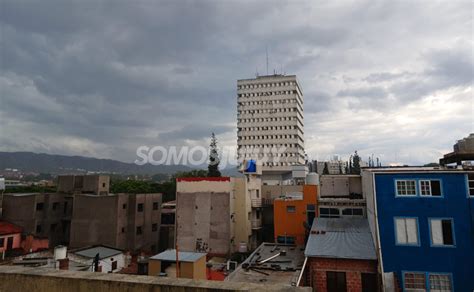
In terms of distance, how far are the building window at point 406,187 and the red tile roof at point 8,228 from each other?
159ft

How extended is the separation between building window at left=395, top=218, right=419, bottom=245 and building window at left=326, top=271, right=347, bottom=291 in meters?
5.08

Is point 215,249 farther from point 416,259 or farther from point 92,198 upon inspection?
point 416,259

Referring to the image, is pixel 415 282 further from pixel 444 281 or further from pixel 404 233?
pixel 404 233

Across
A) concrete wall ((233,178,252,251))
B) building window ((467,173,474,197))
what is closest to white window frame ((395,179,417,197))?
building window ((467,173,474,197))

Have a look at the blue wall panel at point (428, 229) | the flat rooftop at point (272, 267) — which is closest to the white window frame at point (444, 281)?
the blue wall panel at point (428, 229)

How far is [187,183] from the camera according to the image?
1762 inches

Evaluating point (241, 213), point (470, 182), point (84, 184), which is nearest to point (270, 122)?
point (241, 213)

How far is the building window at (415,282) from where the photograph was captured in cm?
2236

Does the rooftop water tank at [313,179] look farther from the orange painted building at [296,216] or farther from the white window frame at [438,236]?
the white window frame at [438,236]

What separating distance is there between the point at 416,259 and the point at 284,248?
13949mm

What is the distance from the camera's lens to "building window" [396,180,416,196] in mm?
23812

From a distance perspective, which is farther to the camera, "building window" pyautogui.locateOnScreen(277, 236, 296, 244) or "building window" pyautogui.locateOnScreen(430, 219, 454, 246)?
"building window" pyautogui.locateOnScreen(277, 236, 296, 244)

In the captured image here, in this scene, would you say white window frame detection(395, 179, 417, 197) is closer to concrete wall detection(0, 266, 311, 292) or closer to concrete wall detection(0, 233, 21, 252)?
concrete wall detection(0, 266, 311, 292)

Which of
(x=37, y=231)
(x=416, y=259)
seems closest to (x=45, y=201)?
(x=37, y=231)
